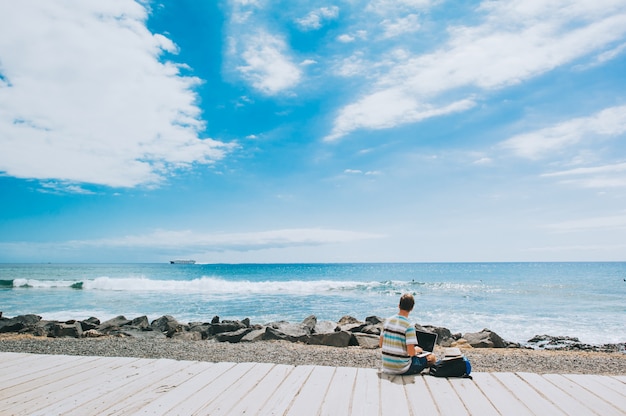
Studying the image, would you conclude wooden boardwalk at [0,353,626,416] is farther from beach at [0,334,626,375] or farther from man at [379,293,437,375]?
beach at [0,334,626,375]

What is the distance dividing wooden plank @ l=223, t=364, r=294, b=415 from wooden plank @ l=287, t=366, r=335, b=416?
1.02 ft

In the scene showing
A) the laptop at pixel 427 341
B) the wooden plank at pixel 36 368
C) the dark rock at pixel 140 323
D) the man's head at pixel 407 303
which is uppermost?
the man's head at pixel 407 303

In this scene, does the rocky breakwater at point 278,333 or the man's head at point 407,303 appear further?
the rocky breakwater at point 278,333

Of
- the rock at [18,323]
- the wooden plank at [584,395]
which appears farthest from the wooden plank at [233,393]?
the rock at [18,323]

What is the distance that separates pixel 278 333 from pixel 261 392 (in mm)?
8380

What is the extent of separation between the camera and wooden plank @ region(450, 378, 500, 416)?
4031 millimetres

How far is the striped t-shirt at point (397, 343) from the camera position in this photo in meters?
5.21

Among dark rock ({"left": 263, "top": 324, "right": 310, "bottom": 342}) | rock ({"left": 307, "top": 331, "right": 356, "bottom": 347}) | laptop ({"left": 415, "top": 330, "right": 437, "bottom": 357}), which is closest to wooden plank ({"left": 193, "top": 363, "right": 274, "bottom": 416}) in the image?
laptop ({"left": 415, "top": 330, "right": 437, "bottom": 357})

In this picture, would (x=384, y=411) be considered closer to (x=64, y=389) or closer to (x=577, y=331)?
(x=64, y=389)

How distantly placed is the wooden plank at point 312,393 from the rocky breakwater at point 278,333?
6.64m

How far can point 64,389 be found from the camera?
4.66m

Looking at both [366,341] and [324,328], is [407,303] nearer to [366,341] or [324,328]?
[366,341]

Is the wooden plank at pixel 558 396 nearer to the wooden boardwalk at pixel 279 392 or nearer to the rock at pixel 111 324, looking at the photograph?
the wooden boardwalk at pixel 279 392

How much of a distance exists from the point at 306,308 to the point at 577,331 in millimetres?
13222
